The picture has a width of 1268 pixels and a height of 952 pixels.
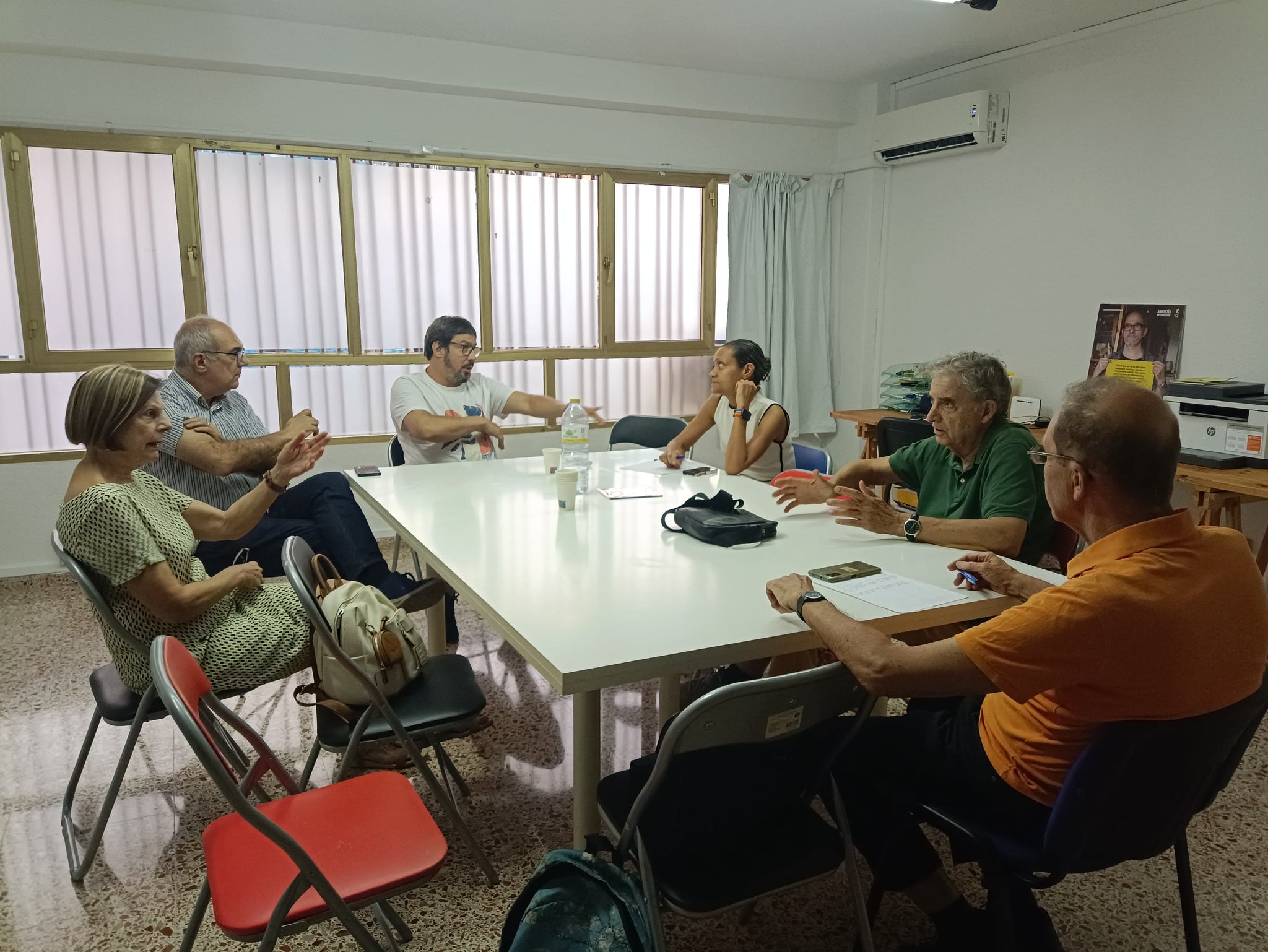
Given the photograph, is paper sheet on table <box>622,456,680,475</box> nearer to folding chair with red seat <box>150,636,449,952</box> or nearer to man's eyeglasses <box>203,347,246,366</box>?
man's eyeglasses <box>203,347,246,366</box>

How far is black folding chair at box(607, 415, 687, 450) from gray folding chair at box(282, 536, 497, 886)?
2228 millimetres

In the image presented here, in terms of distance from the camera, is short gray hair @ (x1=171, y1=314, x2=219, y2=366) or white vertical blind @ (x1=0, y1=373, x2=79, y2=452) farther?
white vertical blind @ (x1=0, y1=373, x2=79, y2=452)

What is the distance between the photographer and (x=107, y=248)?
4410mm

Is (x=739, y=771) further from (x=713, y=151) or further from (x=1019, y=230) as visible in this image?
(x=713, y=151)

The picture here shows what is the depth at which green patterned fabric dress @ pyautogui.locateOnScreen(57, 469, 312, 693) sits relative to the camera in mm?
1823

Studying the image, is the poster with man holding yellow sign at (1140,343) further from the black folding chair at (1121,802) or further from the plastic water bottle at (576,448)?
the black folding chair at (1121,802)

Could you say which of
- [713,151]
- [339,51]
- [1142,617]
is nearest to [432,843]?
[1142,617]

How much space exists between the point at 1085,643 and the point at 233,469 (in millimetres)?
2693

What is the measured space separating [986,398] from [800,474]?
787 mm

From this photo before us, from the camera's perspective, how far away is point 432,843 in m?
1.45

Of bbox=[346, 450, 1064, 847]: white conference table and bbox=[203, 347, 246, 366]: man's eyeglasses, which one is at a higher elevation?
bbox=[203, 347, 246, 366]: man's eyeglasses

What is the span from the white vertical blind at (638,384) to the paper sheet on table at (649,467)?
84.4 inches

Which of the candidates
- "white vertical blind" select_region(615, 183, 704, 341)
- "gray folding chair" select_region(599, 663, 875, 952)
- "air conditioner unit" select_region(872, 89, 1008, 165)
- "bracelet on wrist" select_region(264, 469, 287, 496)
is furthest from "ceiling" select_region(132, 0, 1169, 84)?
"gray folding chair" select_region(599, 663, 875, 952)

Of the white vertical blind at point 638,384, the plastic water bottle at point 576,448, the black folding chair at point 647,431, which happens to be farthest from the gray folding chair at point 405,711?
the white vertical blind at point 638,384
